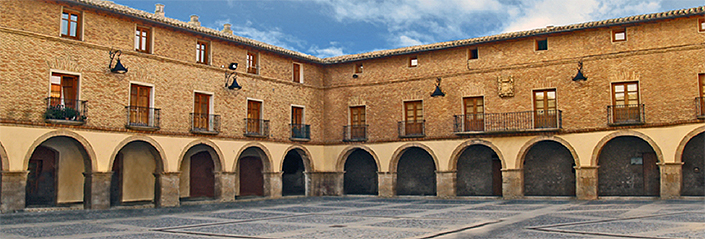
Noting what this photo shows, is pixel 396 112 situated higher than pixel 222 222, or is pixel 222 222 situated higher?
pixel 396 112

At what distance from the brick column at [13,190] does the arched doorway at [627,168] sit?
19620 millimetres

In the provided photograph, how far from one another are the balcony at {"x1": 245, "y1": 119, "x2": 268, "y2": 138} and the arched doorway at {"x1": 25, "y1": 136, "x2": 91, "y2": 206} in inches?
253

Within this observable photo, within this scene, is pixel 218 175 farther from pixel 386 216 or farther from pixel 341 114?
pixel 386 216

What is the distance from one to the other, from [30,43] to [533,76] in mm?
17682

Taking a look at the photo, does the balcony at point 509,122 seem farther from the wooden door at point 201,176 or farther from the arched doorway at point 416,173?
the wooden door at point 201,176

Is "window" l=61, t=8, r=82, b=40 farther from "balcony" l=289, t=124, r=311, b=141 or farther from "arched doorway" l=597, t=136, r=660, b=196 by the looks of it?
"arched doorway" l=597, t=136, r=660, b=196

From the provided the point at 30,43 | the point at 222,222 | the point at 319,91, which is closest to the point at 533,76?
the point at 319,91

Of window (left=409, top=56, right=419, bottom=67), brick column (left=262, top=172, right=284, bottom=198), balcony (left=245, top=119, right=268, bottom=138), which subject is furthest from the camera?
window (left=409, top=56, right=419, bottom=67)

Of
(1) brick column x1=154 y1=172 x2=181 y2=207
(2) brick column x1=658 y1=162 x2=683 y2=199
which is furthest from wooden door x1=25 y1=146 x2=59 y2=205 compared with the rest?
(2) brick column x1=658 y1=162 x2=683 y2=199

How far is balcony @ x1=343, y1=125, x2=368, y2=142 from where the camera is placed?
28.2m

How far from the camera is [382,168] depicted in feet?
90.4

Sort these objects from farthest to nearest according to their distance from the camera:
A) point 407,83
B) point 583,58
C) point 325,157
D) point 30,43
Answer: point 325,157 → point 407,83 → point 583,58 → point 30,43

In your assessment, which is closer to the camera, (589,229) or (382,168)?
(589,229)

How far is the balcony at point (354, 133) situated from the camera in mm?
28173
